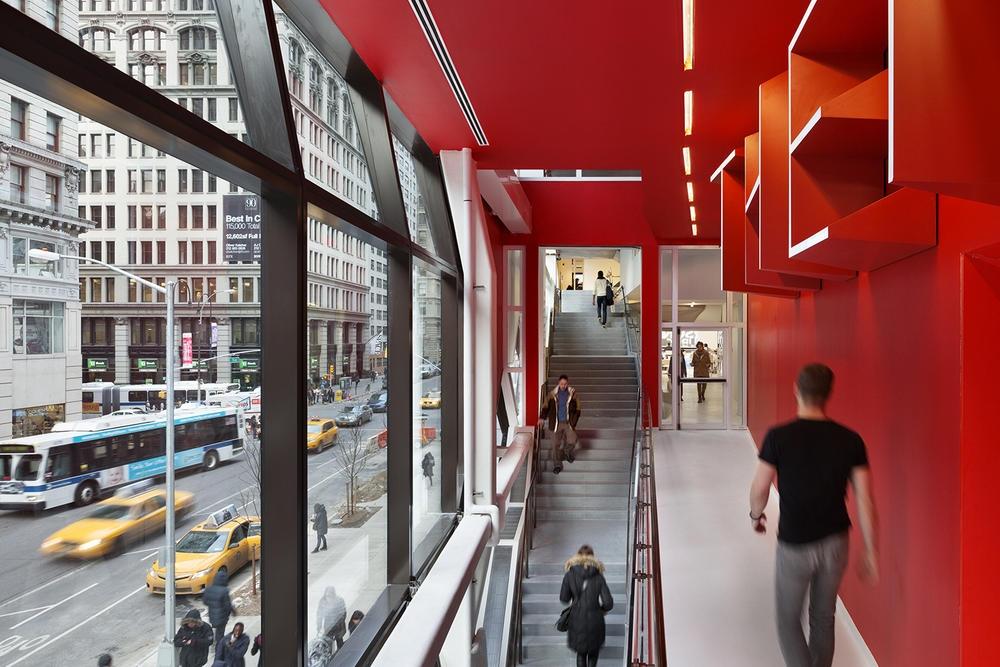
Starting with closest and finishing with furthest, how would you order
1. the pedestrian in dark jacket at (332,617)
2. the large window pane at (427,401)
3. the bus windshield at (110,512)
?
the bus windshield at (110,512) → the pedestrian in dark jacket at (332,617) → the large window pane at (427,401)

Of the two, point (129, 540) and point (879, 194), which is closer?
point (129, 540)

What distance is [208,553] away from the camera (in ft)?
9.97

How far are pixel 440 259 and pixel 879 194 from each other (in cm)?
407

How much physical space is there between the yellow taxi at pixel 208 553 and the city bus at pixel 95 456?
260 millimetres

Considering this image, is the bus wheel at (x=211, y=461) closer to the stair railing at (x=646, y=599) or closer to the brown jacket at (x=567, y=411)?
the stair railing at (x=646, y=599)

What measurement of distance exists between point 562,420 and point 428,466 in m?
5.10

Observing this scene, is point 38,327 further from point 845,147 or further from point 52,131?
point 845,147

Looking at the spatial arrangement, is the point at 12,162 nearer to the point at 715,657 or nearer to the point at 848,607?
the point at 715,657

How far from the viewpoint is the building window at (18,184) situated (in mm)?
1954

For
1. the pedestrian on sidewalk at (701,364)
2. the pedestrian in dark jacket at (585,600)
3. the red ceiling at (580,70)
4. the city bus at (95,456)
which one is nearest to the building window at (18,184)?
the city bus at (95,456)

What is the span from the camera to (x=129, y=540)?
242 centimetres

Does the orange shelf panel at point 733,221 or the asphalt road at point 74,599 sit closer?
the asphalt road at point 74,599

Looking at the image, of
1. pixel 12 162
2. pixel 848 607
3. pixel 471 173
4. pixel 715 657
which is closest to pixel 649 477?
pixel 848 607

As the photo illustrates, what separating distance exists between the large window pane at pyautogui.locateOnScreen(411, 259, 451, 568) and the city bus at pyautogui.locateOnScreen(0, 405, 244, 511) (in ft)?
Answer: 13.6
